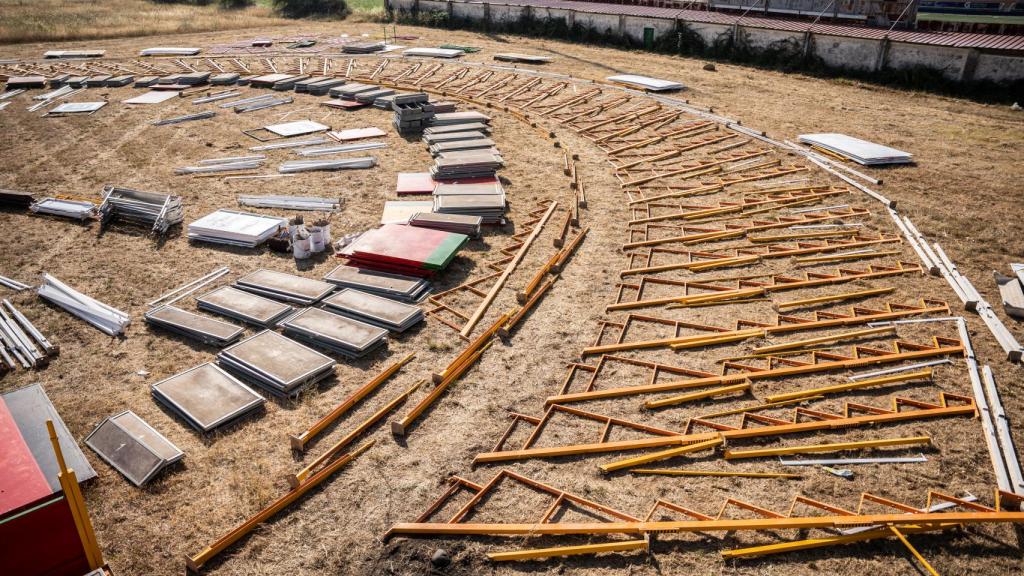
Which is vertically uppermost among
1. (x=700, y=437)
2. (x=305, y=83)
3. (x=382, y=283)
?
(x=305, y=83)

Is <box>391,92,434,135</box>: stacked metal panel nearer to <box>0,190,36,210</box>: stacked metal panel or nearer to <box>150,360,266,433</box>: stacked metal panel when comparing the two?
<box>0,190,36,210</box>: stacked metal panel

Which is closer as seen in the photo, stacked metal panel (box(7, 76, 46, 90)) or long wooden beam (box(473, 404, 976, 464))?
long wooden beam (box(473, 404, 976, 464))

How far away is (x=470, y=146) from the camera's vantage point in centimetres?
1595

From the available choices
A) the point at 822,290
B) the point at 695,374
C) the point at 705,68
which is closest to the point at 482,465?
the point at 695,374

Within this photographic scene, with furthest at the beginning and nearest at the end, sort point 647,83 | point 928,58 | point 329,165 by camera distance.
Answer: point 647,83, point 928,58, point 329,165

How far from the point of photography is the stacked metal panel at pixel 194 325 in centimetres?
906

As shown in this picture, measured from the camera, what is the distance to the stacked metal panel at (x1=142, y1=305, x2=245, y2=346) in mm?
9057

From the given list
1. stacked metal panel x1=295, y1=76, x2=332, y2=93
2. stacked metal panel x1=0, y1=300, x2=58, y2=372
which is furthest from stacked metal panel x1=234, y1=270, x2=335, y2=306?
stacked metal panel x1=295, y1=76, x2=332, y2=93

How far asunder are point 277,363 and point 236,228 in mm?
4947

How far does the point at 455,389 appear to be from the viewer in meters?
8.16

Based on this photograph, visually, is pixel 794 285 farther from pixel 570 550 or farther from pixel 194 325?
pixel 194 325

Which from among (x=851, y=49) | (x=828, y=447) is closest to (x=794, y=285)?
(x=828, y=447)

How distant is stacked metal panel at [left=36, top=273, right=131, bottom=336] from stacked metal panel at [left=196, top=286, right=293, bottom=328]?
117cm

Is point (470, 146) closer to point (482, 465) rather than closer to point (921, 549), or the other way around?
point (482, 465)
